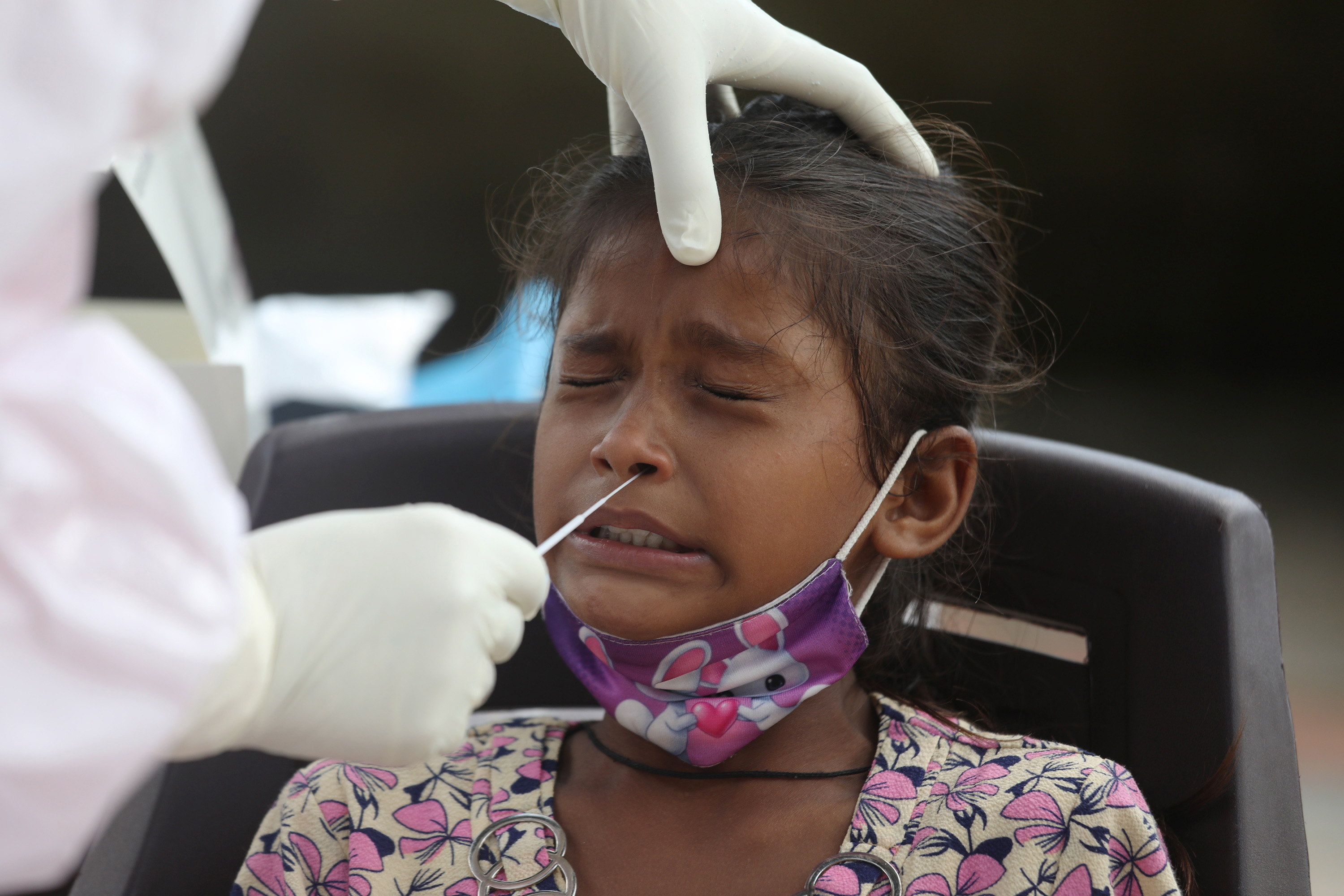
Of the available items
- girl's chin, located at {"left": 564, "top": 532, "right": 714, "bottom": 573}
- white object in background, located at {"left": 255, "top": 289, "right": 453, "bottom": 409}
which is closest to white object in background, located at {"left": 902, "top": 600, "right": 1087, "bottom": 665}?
girl's chin, located at {"left": 564, "top": 532, "right": 714, "bottom": 573}

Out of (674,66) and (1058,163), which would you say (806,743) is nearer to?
(674,66)

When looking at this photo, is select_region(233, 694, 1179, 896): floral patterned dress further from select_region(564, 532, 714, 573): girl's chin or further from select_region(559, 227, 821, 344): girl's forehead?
select_region(559, 227, 821, 344): girl's forehead

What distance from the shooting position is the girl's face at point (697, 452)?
3.18 feet

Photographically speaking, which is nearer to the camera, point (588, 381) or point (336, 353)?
point (588, 381)

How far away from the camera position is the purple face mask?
1015 mm

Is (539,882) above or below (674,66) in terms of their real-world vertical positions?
below

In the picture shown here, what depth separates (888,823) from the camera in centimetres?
102

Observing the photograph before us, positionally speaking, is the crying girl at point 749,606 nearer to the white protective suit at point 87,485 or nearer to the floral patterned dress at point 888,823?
the floral patterned dress at point 888,823

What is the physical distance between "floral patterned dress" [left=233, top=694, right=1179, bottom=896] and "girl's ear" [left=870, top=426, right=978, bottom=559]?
0.53ft

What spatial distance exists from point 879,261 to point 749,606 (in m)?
0.34

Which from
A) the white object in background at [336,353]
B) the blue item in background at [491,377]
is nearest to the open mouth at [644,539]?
the blue item in background at [491,377]

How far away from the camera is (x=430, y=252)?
4.48 m

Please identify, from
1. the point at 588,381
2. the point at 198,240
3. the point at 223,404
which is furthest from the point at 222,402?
the point at 588,381

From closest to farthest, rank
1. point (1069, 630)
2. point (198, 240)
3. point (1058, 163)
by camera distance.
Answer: point (1069, 630) → point (198, 240) → point (1058, 163)
